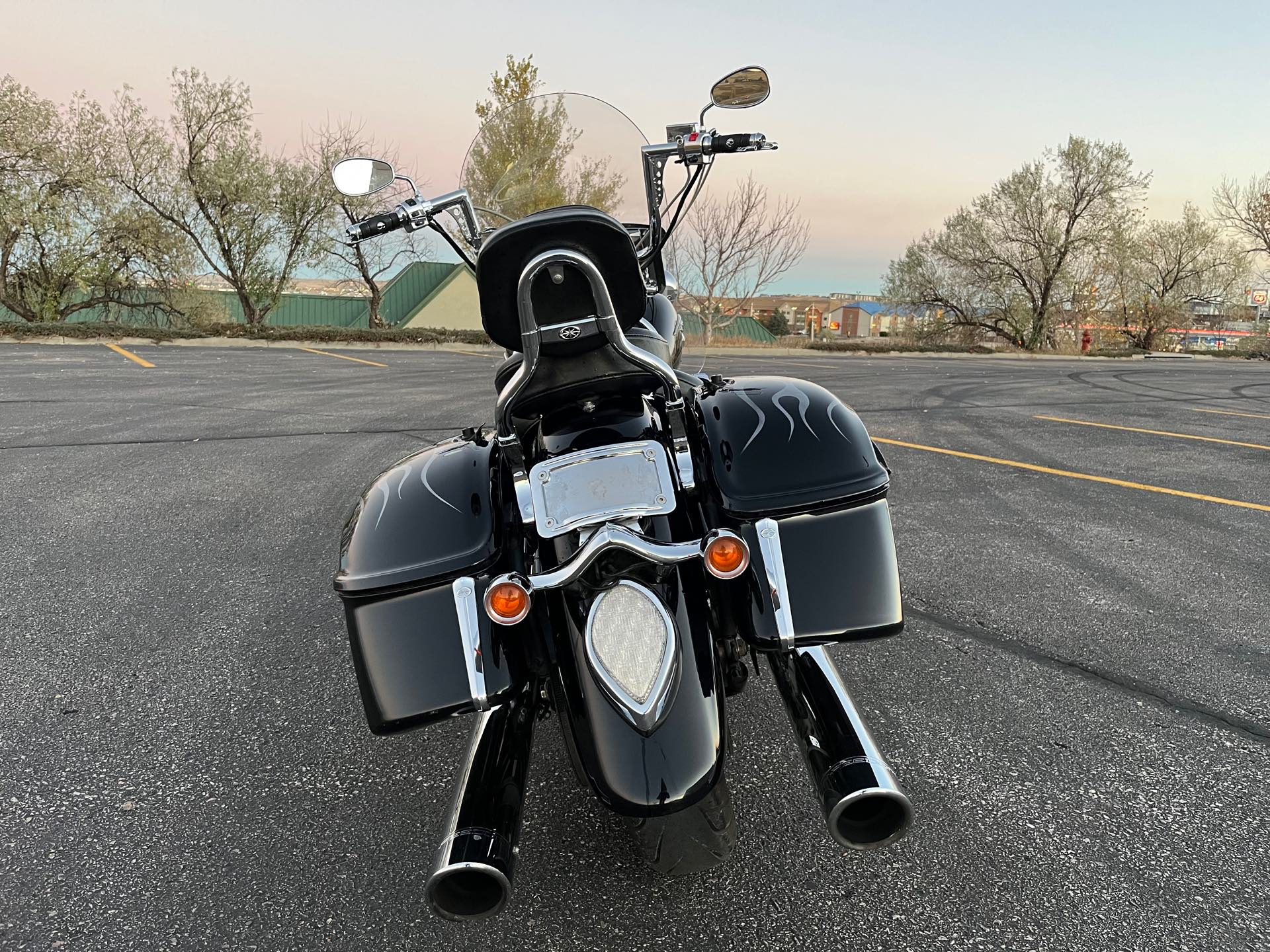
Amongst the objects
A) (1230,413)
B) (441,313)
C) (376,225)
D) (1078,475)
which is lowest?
(1230,413)

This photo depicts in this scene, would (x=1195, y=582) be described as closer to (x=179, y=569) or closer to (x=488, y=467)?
(x=488, y=467)

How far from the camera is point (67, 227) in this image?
2284cm

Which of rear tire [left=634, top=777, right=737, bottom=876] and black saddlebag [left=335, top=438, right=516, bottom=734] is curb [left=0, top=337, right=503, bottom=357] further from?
rear tire [left=634, top=777, right=737, bottom=876]

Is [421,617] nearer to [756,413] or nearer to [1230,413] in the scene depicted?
[756,413]

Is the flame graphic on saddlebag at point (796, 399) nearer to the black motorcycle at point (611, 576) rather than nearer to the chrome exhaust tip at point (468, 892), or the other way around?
the black motorcycle at point (611, 576)

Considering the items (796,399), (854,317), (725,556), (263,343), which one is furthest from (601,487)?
(854,317)

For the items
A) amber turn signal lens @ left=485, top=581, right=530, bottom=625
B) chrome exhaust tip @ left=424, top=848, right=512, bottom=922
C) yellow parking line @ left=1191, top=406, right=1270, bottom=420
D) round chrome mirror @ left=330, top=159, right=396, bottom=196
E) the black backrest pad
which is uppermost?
round chrome mirror @ left=330, top=159, right=396, bottom=196

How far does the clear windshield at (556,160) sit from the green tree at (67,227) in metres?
26.2

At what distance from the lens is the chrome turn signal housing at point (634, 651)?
4.56 feet

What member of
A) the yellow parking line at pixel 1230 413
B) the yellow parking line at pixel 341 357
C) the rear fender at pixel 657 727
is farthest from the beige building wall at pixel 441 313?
the rear fender at pixel 657 727

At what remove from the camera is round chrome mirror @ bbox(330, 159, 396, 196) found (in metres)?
2.45

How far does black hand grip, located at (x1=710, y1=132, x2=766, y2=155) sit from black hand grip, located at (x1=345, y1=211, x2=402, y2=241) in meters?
0.96

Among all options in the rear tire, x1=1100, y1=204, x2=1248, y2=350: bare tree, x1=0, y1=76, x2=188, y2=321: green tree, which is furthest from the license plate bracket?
x1=1100, y1=204, x2=1248, y2=350: bare tree

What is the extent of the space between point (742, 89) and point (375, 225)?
123cm
